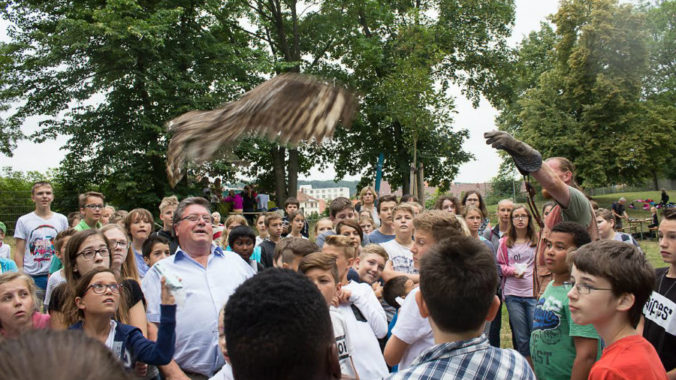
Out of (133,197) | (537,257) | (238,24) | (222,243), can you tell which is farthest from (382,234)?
(238,24)

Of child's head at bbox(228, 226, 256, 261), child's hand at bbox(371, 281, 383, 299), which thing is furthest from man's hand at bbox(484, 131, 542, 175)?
child's head at bbox(228, 226, 256, 261)

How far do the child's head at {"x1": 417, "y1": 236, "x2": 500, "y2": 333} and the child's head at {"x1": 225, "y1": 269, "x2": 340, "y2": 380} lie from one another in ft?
2.54

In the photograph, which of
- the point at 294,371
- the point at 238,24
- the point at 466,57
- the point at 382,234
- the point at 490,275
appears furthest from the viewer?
the point at 466,57

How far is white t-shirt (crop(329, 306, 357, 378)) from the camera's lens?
114 inches

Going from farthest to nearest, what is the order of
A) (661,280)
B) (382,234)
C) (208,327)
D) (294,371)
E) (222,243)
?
(222,243) < (382,234) < (208,327) < (661,280) < (294,371)

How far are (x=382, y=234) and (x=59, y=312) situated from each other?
3727 mm

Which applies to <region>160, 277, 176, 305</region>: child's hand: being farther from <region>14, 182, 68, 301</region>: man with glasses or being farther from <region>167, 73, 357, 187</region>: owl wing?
<region>14, 182, 68, 301</region>: man with glasses

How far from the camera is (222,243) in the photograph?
7648 millimetres

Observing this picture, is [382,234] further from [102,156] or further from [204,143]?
[102,156]

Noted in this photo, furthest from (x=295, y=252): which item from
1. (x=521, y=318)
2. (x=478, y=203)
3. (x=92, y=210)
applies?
(x=478, y=203)

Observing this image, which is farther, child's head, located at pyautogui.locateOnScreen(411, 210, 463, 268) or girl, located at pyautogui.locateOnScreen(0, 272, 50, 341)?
child's head, located at pyautogui.locateOnScreen(411, 210, 463, 268)

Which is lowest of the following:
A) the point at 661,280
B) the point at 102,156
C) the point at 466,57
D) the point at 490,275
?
the point at 661,280

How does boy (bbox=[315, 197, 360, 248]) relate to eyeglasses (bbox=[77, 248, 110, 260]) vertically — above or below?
above

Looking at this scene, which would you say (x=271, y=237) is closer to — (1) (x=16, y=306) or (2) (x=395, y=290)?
(2) (x=395, y=290)
